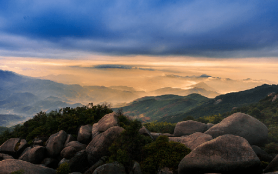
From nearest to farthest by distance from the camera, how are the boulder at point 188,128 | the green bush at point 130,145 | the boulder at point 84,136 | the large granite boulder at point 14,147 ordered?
the green bush at point 130,145 < the boulder at point 84,136 < the large granite boulder at point 14,147 < the boulder at point 188,128

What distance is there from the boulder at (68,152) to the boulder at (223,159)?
14656mm

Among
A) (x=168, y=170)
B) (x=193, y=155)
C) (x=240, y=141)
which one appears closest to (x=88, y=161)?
(x=168, y=170)

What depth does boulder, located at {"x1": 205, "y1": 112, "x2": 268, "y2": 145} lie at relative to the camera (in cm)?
2192

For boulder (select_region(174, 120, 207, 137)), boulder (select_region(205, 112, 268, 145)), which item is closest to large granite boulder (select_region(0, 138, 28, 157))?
boulder (select_region(174, 120, 207, 137))

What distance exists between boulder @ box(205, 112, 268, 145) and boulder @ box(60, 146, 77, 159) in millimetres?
20271

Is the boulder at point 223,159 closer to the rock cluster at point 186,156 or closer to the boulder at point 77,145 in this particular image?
the rock cluster at point 186,156

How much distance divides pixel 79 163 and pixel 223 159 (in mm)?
15470

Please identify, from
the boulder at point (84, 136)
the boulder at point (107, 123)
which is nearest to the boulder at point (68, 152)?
the boulder at point (84, 136)

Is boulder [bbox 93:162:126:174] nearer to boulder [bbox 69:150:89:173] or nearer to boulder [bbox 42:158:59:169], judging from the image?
boulder [bbox 69:150:89:173]

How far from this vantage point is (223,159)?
12141 mm

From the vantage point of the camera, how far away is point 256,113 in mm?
58750

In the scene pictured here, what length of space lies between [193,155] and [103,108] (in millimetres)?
24111

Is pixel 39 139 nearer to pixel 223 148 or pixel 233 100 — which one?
pixel 223 148

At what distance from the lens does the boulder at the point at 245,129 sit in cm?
2192
